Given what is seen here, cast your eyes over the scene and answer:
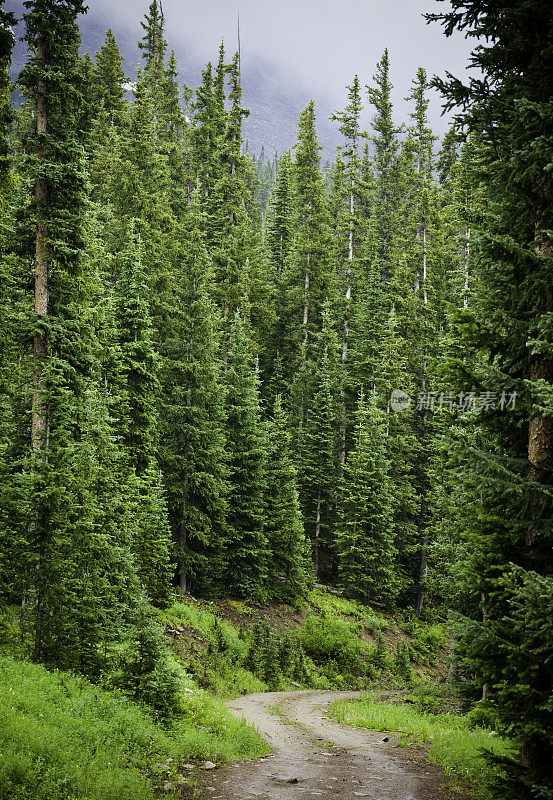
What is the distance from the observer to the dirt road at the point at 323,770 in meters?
8.22

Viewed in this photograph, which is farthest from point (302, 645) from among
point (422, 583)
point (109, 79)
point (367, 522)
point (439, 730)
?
point (109, 79)

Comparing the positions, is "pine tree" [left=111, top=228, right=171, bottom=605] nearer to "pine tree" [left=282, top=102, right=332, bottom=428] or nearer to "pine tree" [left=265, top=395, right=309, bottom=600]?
"pine tree" [left=265, top=395, right=309, bottom=600]

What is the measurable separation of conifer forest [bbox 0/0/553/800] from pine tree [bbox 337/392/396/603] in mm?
216

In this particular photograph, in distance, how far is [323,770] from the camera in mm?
9586

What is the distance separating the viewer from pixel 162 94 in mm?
38219

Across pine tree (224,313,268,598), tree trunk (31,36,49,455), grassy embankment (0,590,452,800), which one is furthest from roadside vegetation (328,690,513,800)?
tree trunk (31,36,49,455)

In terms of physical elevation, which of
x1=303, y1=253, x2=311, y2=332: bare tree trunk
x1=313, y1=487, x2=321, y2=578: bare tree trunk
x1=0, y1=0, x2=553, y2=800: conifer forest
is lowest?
x1=313, y1=487, x2=321, y2=578: bare tree trunk

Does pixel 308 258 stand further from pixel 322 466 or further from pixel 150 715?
pixel 150 715

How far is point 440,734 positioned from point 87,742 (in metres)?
8.76

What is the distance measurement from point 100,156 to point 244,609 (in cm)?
2868

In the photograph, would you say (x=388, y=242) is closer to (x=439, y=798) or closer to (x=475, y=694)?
(x=475, y=694)

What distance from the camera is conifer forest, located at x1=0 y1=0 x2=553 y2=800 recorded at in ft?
20.8

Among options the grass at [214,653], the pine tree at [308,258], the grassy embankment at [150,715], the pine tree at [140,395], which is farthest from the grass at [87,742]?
the pine tree at [308,258]

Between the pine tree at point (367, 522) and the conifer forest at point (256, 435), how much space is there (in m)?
0.22
